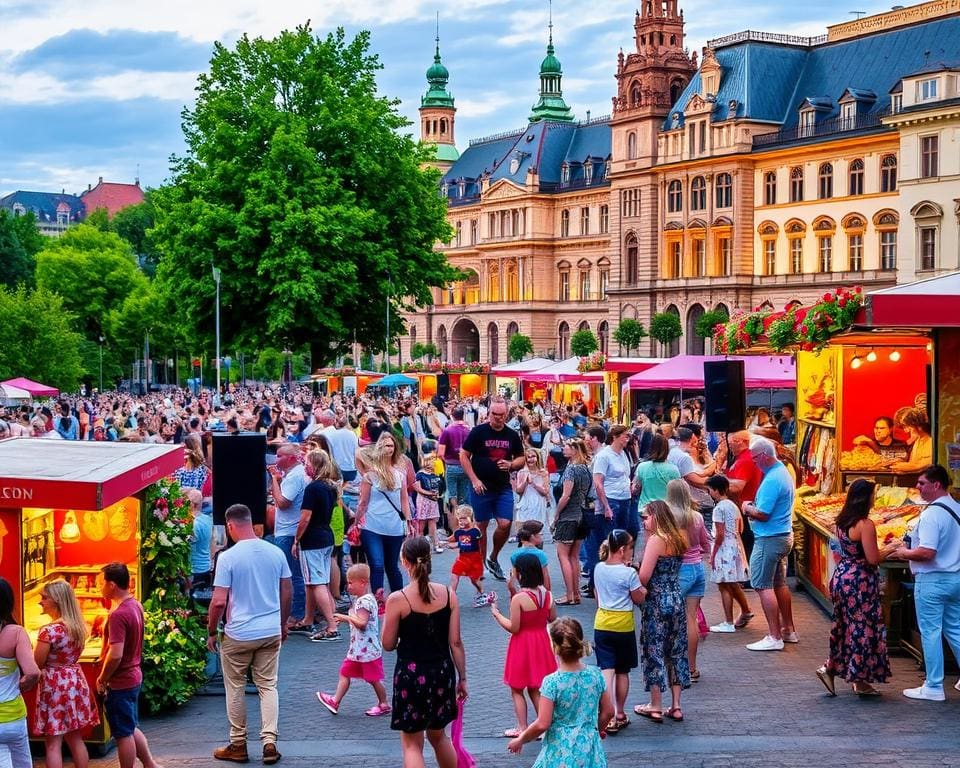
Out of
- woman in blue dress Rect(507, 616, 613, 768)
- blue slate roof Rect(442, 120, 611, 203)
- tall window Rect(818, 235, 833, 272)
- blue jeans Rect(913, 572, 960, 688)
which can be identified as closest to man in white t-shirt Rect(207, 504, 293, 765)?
woman in blue dress Rect(507, 616, 613, 768)

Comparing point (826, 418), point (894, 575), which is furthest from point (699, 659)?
point (826, 418)

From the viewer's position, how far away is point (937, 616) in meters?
10.2

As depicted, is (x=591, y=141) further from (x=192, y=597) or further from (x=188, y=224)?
(x=192, y=597)

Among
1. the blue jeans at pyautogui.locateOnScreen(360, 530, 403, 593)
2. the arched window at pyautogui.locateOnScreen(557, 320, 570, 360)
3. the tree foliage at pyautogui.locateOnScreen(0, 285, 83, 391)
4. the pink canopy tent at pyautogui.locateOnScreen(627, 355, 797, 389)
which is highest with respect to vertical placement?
the arched window at pyautogui.locateOnScreen(557, 320, 570, 360)

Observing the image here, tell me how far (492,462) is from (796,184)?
5889 cm

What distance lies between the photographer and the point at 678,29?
261ft

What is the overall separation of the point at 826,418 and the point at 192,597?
A: 7962mm

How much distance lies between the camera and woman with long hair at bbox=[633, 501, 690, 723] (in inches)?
373

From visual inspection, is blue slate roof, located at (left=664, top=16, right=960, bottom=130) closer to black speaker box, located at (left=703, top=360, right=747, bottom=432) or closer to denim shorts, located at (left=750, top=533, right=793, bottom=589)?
black speaker box, located at (left=703, top=360, right=747, bottom=432)

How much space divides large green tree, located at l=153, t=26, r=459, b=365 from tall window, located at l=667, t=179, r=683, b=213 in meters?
36.2

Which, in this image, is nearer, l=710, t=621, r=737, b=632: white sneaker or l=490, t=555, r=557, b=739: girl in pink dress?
l=490, t=555, r=557, b=739: girl in pink dress

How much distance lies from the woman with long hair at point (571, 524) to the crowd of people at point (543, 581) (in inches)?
0.8

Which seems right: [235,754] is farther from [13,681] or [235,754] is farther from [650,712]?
[650,712]

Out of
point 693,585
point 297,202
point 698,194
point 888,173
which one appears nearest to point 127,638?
point 693,585
